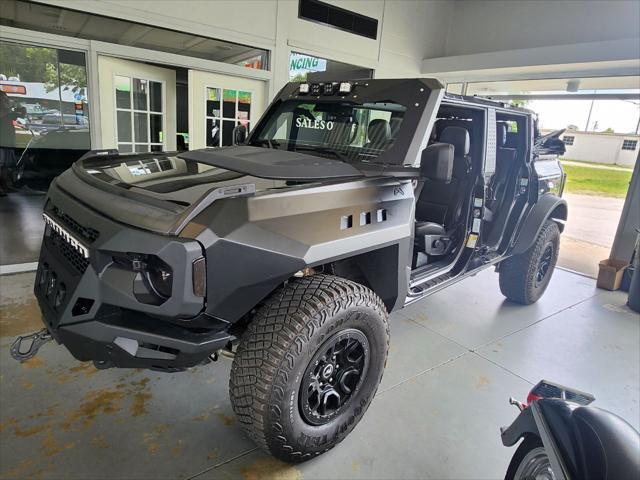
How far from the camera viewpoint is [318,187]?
181 centimetres

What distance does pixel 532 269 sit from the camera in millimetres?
3857

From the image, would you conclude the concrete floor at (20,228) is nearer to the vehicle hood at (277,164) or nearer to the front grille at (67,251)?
the front grille at (67,251)

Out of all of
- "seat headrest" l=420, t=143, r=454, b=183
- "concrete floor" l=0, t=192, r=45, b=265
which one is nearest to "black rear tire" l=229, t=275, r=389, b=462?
"seat headrest" l=420, t=143, r=454, b=183

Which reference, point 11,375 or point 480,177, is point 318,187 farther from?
point 11,375

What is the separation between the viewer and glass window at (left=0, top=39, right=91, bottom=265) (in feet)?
12.7

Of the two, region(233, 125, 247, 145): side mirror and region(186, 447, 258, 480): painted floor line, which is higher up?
region(233, 125, 247, 145): side mirror

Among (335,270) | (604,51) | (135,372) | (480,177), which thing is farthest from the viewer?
(604,51)

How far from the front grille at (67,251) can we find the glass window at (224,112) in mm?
3509

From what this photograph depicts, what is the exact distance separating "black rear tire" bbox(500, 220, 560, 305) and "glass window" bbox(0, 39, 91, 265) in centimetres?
426

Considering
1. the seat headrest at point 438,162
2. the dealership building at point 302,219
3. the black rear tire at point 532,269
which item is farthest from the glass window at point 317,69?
the seat headrest at point 438,162

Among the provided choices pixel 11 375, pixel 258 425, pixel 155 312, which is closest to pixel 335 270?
pixel 258 425

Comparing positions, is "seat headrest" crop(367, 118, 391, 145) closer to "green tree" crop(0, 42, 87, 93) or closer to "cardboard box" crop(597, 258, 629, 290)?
"green tree" crop(0, 42, 87, 93)

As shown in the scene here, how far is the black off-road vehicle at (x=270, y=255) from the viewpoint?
153 centimetres

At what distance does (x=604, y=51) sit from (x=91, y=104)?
18.8 ft
